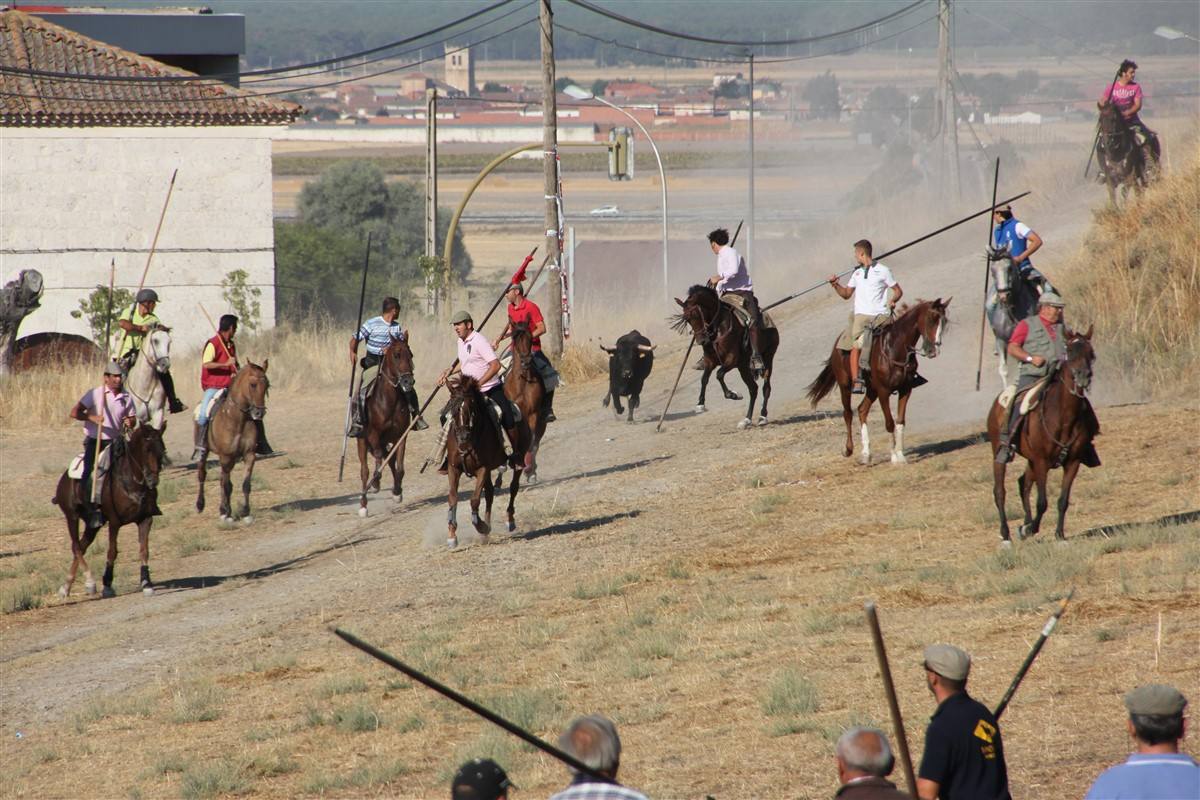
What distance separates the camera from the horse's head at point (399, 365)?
2002 centimetres

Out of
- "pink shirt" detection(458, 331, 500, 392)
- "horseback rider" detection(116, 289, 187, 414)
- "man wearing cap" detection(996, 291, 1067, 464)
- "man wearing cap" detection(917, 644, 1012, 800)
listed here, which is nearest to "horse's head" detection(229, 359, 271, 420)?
"horseback rider" detection(116, 289, 187, 414)

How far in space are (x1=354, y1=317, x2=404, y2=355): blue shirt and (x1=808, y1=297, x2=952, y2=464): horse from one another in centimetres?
577

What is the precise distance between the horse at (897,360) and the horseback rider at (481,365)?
15.6 feet

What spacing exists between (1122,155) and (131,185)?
24623mm

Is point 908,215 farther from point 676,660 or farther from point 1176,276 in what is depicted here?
point 676,660

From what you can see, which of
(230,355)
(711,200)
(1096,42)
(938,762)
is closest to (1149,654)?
(938,762)

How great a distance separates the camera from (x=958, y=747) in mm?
7141

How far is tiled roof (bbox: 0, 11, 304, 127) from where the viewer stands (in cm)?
4034

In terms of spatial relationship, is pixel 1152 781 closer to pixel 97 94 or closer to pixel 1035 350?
pixel 1035 350

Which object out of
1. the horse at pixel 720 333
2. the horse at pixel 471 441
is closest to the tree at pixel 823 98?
the horse at pixel 720 333

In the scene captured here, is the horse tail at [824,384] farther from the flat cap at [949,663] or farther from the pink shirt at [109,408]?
the flat cap at [949,663]

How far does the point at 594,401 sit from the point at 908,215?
2160cm

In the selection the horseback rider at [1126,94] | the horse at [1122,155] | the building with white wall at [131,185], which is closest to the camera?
the horseback rider at [1126,94]

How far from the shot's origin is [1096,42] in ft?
251
